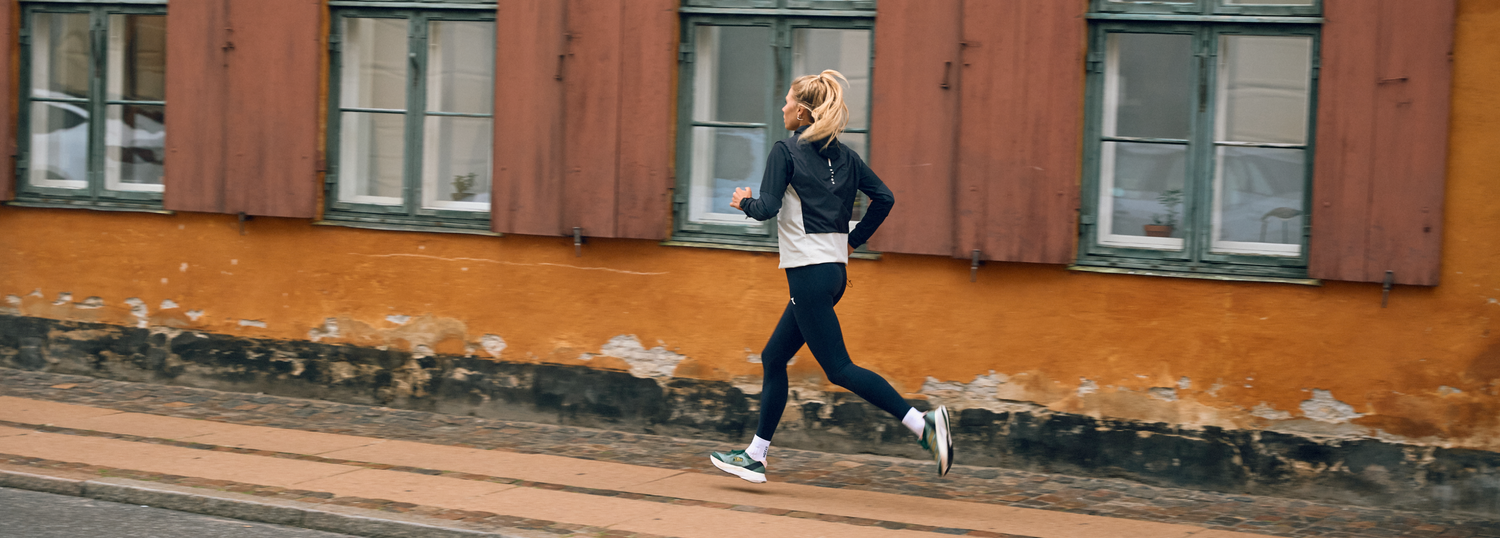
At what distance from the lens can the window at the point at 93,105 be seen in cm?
880

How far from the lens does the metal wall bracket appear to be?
253 inches

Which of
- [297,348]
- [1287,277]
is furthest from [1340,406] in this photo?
[297,348]

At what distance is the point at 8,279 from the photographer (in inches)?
352

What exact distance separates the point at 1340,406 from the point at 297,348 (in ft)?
19.5

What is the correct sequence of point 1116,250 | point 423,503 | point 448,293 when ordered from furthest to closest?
point 448,293, point 1116,250, point 423,503

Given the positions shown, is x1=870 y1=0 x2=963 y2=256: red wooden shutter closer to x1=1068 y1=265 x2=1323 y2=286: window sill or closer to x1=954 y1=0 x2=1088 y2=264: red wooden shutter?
x1=954 y1=0 x2=1088 y2=264: red wooden shutter

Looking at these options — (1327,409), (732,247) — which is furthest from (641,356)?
(1327,409)

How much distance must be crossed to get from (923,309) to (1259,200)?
5.87 feet

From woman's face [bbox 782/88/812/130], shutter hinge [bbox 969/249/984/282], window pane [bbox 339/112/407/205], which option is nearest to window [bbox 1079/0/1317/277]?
shutter hinge [bbox 969/249/984/282]

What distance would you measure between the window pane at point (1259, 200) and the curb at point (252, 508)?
3.83 meters

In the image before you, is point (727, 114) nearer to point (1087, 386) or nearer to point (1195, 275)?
point (1087, 386)

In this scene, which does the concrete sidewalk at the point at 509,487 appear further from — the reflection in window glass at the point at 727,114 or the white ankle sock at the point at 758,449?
the reflection in window glass at the point at 727,114

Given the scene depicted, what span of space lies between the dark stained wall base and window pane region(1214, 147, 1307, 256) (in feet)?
3.14

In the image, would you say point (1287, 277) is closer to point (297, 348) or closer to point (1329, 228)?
point (1329, 228)
